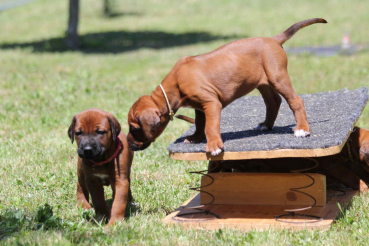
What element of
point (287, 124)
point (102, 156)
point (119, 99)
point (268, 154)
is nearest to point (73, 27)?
point (119, 99)

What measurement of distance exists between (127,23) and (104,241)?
2504 centimetres

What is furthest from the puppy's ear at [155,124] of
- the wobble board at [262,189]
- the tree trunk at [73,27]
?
the tree trunk at [73,27]

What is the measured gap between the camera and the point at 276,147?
3904 mm

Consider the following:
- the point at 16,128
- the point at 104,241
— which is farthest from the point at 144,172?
the point at 16,128

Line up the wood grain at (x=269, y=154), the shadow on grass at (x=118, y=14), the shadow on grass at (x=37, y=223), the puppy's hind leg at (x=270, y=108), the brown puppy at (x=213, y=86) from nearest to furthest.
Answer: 1. the wood grain at (x=269, y=154)
2. the shadow on grass at (x=37, y=223)
3. the brown puppy at (x=213, y=86)
4. the puppy's hind leg at (x=270, y=108)
5. the shadow on grass at (x=118, y=14)

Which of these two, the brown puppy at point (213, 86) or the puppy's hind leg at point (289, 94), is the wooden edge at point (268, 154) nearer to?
the brown puppy at point (213, 86)

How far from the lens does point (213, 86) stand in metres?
4.21

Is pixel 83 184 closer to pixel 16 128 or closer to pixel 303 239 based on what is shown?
pixel 303 239

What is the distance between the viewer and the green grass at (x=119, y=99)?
12.8 ft

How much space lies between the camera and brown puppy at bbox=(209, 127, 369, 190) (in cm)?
509

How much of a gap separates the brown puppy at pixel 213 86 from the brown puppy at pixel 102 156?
0.19 meters

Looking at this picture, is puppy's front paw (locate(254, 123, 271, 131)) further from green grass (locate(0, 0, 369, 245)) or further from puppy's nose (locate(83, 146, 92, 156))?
puppy's nose (locate(83, 146, 92, 156))

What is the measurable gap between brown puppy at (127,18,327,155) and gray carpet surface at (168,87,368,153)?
0.68 ft

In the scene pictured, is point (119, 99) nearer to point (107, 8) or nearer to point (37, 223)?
point (37, 223)
